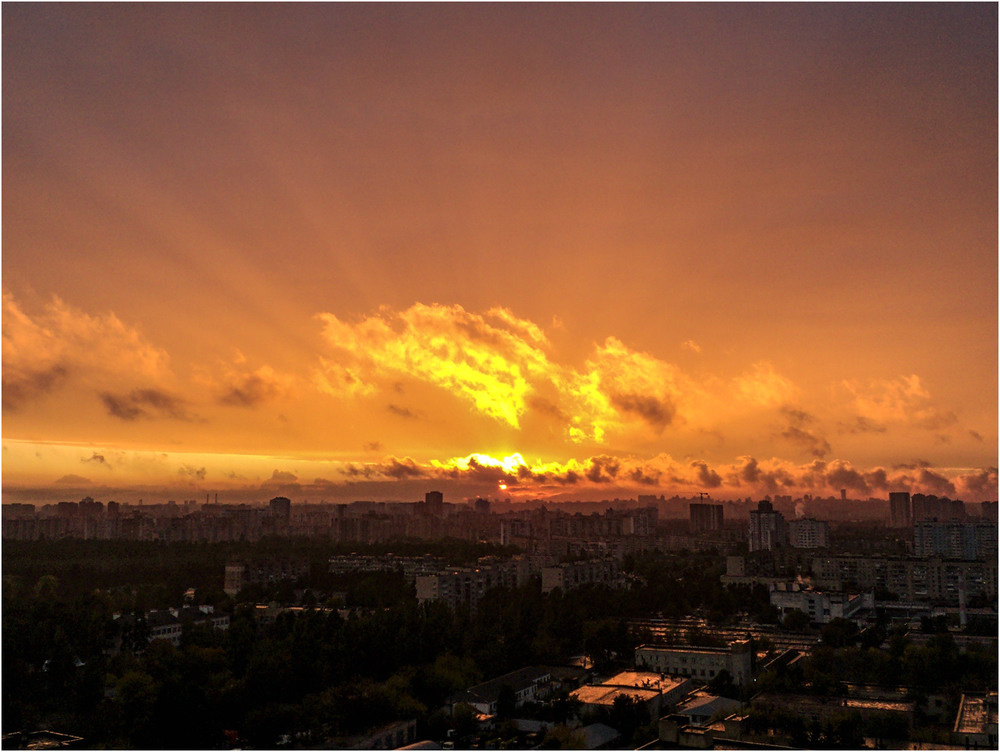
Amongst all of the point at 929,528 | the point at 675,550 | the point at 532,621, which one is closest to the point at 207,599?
the point at 532,621

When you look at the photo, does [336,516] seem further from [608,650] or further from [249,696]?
[249,696]

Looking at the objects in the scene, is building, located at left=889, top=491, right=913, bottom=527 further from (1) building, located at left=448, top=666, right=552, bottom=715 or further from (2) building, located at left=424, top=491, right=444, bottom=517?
(1) building, located at left=448, top=666, right=552, bottom=715

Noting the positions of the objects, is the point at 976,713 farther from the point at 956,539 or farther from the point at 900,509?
the point at 900,509

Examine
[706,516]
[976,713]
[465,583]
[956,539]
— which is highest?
[706,516]

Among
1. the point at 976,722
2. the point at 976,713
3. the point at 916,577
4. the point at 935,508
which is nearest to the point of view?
the point at 976,722

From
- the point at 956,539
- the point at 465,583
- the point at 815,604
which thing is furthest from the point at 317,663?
the point at 956,539

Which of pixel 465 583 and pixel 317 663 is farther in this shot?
pixel 465 583
